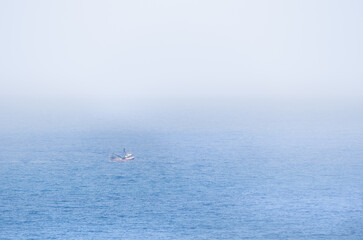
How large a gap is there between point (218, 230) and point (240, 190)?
21829 millimetres

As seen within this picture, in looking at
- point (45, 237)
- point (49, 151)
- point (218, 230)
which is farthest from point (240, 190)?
point (49, 151)

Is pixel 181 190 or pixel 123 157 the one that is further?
pixel 123 157

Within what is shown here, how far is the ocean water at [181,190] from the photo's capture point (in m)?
81.2

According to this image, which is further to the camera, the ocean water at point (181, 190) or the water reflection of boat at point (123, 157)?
the water reflection of boat at point (123, 157)

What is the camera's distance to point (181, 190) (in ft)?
330

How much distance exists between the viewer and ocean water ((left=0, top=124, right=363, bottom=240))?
8125cm

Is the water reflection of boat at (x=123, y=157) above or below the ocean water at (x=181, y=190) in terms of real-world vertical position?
above

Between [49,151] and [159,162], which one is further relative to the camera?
[49,151]

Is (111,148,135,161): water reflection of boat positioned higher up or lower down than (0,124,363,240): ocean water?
higher up

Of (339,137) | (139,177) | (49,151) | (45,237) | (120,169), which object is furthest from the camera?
(339,137)

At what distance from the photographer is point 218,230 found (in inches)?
3177

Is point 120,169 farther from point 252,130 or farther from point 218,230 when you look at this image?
point 252,130

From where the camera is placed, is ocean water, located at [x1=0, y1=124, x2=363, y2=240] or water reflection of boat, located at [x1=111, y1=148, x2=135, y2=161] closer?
ocean water, located at [x1=0, y1=124, x2=363, y2=240]

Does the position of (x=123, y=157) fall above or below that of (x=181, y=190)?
above
